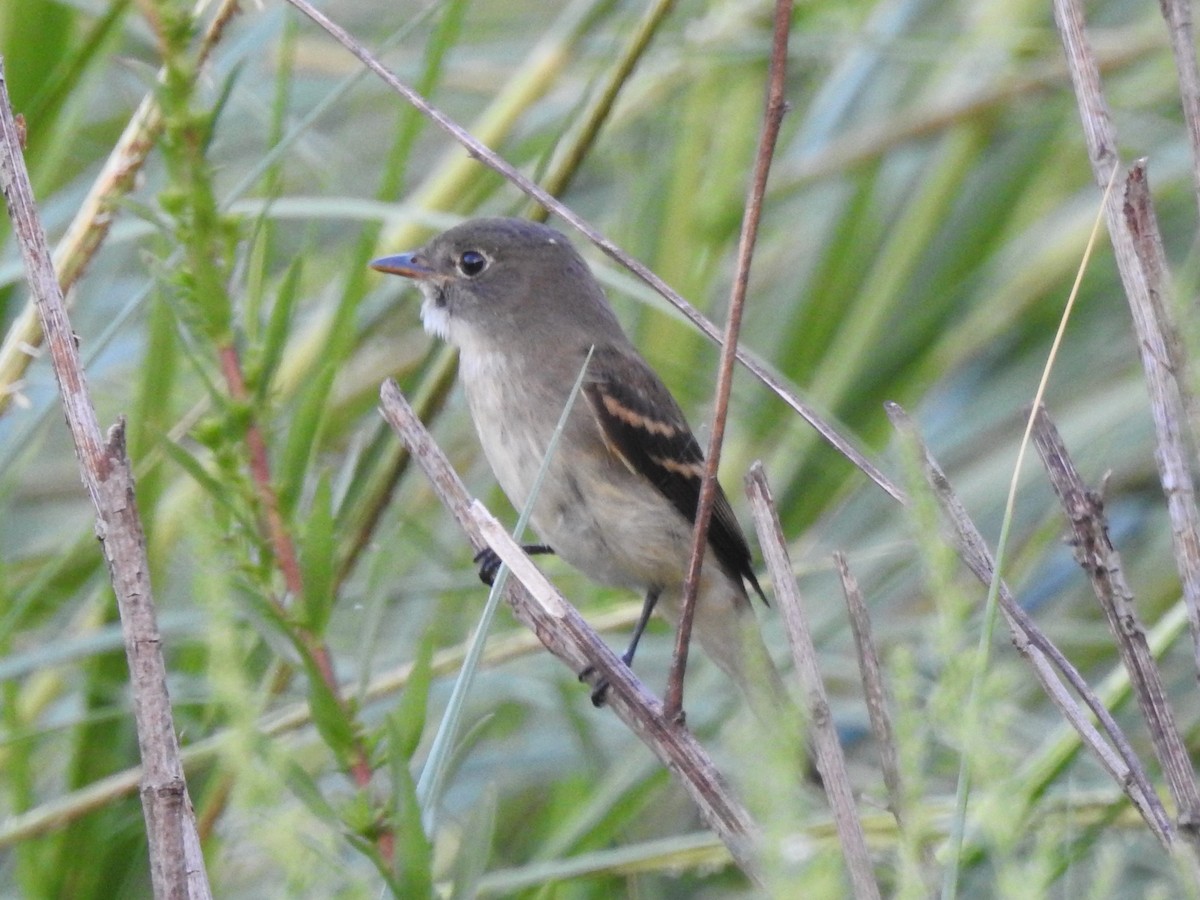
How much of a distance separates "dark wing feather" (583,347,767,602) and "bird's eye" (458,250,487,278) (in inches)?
13.2

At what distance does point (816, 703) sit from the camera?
5.47 ft

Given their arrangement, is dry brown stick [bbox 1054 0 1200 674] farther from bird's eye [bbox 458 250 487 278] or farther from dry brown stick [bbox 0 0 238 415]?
bird's eye [bbox 458 250 487 278]

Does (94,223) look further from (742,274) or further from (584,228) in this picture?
(742,274)

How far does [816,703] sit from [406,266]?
1861 mm

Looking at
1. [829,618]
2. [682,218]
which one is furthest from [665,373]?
[829,618]

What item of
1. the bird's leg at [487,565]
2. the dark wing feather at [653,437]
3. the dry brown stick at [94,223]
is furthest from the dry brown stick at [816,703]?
the dark wing feather at [653,437]

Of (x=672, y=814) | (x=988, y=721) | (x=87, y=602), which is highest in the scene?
(x=87, y=602)

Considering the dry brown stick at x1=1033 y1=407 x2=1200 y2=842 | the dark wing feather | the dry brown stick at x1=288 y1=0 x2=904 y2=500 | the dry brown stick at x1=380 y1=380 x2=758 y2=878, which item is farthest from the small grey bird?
the dry brown stick at x1=1033 y1=407 x2=1200 y2=842

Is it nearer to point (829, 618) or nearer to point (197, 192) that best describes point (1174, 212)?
point (829, 618)

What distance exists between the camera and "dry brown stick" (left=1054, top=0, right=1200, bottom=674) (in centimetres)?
179

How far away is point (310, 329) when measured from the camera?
11.7 feet

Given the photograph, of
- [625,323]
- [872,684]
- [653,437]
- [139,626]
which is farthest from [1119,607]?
[625,323]

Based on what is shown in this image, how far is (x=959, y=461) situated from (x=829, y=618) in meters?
0.83

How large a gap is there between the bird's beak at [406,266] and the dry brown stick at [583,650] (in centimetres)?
90
